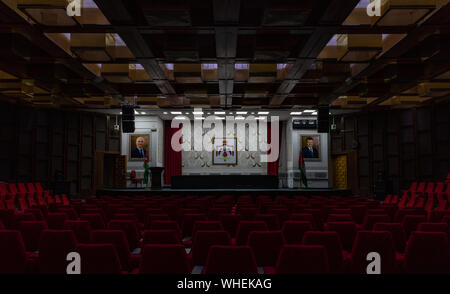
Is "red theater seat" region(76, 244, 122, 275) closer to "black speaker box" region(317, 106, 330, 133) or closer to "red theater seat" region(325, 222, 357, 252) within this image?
"red theater seat" region(325, 222, 357, 252)

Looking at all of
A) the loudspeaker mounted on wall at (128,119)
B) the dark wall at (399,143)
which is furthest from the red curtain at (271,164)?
the loudspeaker mounted on wall at (128,119)

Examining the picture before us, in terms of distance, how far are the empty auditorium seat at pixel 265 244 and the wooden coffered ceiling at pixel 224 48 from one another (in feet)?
12.6

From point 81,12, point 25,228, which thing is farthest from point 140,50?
point 25,228

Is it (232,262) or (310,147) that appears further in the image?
(310,147)

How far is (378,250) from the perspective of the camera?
10.5ft

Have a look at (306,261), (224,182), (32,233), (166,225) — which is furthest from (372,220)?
(224,182)

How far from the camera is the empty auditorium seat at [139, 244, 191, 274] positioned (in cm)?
266

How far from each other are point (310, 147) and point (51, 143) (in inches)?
510

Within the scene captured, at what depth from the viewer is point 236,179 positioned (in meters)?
16.5

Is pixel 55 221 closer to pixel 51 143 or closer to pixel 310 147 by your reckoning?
pixel 51 143

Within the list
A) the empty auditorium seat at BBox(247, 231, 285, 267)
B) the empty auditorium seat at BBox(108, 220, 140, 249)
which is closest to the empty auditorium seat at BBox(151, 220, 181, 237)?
the empty auditorium seat at BBox(108, 220, 140, 249)

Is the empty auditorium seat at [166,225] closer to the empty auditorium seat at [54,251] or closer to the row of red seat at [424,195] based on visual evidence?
the empty auditorium seat at [54,251]
